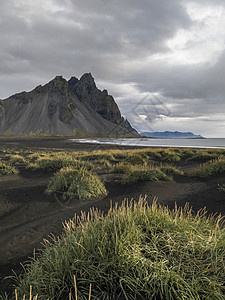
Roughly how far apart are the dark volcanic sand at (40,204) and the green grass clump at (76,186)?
0.42 metres

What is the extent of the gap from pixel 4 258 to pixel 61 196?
12.7 ft

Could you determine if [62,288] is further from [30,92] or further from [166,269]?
[30,92]

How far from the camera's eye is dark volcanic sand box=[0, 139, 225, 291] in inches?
169

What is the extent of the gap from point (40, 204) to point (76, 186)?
1474 millimetres

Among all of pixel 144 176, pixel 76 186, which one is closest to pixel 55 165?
pixel 76 186

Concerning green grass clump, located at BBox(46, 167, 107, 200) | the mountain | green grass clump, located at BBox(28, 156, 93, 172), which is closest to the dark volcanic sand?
green grass clump, located at BBox(46, 167, 107, 200)

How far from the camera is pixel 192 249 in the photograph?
2.67m

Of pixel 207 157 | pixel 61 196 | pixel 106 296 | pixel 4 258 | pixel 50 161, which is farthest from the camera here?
pixel 207 157

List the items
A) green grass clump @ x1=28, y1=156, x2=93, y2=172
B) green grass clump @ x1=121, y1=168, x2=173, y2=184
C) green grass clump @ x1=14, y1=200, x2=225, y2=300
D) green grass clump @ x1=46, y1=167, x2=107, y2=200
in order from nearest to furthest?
green grass clump @ x1=14, y1=200, x2=225, y2=300
green grass clump @ x1=46, y1=167, x2=107, y2=200
green grass clump @ x1=121, y1=168, x2=173, y2=184
green grass clump @ x1=28, y1=156, x2=93, y2=172

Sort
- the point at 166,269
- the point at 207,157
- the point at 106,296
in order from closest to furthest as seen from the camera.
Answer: the point at 106,296 < the point at 166,269 < the point at 207,157

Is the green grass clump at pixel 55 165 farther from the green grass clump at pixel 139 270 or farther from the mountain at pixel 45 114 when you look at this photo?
the mountain at pixel 45 114

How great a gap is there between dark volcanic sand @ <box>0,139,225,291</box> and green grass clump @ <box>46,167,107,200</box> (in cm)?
42

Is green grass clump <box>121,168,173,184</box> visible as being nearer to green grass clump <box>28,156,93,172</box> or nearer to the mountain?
green grass clump <box>28,156,93,172</box>

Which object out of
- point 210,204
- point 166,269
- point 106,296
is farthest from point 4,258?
point 210,204
